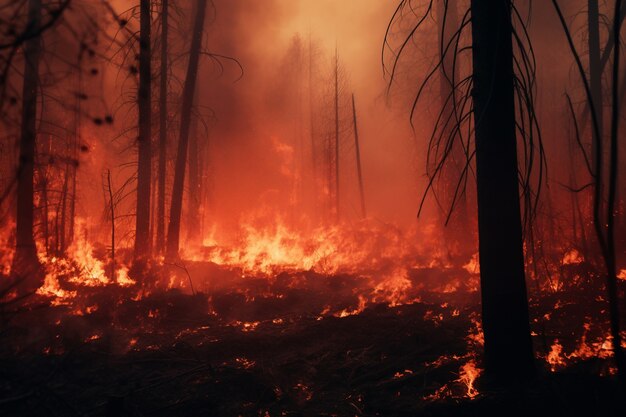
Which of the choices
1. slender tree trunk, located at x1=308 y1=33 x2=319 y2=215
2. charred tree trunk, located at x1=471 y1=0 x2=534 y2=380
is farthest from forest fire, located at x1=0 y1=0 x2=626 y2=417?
slender tree trunk, located at x1=308 y1=33 x2=319 y2=215

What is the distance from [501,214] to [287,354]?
3.95 meters

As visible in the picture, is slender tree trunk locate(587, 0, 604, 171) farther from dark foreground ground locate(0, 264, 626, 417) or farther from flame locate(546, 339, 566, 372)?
flame locate(546, 339, 566, 372)

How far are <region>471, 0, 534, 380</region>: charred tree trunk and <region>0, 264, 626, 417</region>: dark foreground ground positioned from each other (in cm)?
41

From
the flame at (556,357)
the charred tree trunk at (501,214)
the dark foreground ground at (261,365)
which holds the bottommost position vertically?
the dark foreground ground at (261,365)

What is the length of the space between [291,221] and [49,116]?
63.6 feet

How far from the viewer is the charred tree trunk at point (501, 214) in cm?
423

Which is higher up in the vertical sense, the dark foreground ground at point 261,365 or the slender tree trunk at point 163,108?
the slender tree trunk at point 163,108

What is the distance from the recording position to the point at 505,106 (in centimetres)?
426

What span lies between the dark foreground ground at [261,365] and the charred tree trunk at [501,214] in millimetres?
411

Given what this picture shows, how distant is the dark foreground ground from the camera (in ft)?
13.6

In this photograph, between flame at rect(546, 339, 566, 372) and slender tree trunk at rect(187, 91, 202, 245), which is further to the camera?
slender tree trunk at rect(187, 91, 202, 245)

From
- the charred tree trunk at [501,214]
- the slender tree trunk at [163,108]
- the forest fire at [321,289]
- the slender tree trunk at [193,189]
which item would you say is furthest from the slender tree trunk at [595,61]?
the slender tree trunk at [193,189]

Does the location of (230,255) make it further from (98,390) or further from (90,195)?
(90,195)

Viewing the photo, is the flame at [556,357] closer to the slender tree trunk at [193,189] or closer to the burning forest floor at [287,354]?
the burning forest floor at [287,354]
